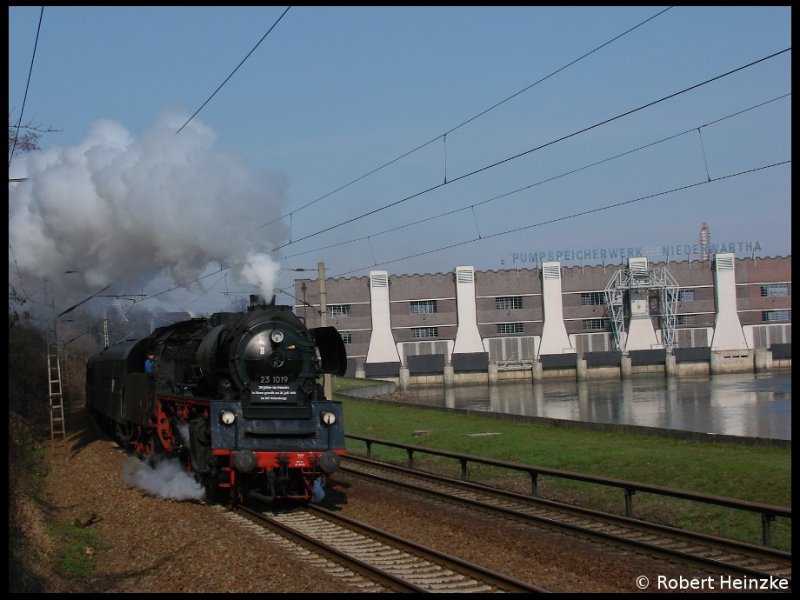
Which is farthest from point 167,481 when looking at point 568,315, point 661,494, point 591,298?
point 591,298

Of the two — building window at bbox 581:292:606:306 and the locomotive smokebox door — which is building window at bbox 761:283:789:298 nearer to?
building window at bbox 581:292:606:306

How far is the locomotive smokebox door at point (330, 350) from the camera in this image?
16.5 m

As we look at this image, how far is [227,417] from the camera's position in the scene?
14.5 m

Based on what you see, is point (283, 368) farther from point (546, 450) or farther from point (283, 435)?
→ point (546, 450)

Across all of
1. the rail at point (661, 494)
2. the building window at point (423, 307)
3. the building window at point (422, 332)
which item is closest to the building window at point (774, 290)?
the building window at point (423, 307)

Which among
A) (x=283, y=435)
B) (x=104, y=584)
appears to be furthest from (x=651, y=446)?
(x=104, y=584)

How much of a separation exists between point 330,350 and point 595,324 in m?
69.2

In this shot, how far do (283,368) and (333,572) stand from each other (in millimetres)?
5072

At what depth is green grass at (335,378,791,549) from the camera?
46.1 ft

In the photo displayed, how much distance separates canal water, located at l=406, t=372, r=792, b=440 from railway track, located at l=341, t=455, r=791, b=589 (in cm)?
1247

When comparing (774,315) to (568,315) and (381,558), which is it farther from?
(381,558)

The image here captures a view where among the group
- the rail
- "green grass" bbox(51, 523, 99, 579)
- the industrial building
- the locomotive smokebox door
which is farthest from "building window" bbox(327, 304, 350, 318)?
"green grass" bbox(51, 523, 99, 579)

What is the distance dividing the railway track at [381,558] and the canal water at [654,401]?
16.3 m

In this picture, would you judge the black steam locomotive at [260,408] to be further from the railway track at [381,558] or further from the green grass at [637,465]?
the green grass at [637,465]
